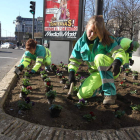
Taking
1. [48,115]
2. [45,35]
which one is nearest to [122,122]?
[48,115]

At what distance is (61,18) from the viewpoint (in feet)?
23.7

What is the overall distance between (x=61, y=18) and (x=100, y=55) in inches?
193

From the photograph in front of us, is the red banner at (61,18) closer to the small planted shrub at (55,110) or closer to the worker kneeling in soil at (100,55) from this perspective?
the worker kneeling in soil at (100,55)

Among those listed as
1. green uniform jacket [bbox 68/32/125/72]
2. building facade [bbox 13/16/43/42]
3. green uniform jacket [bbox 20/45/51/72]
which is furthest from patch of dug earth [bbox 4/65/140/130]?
building facade [bbox 13/16/43/42]

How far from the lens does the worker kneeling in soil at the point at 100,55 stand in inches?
106

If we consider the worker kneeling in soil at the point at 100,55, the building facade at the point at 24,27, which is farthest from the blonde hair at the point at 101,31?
the building facade at the point at 24,27

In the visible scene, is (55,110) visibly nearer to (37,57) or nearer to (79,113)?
(79,113)

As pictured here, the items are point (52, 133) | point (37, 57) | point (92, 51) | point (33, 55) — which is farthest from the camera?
point (33, 55)

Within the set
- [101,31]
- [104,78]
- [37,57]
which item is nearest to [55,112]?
[104,78]

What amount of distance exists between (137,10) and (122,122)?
19.9 meters

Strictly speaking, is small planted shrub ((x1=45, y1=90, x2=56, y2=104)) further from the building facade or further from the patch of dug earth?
the building facade

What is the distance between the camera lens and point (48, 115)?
241 centimetres

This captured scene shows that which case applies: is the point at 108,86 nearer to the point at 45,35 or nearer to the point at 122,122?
the point at 122,122

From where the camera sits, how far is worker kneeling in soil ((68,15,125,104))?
2.69m
